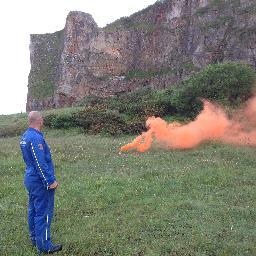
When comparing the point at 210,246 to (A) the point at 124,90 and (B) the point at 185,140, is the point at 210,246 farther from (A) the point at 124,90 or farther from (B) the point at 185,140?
(A) the point at 124,90

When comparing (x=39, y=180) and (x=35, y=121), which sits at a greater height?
(x=35, y=121)

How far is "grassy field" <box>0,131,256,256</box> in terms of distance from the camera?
8320mm

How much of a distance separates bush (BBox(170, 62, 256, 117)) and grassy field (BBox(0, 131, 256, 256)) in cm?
1097

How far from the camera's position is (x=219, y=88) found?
28.1m

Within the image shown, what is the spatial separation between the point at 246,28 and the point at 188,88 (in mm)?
26054

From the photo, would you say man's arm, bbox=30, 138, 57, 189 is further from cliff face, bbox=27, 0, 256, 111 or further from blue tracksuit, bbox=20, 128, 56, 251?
cliff face, bbox=27, 0, 256, 111

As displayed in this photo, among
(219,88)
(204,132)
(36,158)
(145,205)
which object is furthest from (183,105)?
(36,158)

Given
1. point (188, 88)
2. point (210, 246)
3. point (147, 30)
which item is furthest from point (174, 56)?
point (210, 246)

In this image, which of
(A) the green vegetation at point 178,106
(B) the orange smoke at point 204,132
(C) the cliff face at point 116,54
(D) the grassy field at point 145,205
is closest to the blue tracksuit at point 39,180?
(D) the grassy field at point 145,205

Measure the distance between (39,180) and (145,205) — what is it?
3524 millimetres

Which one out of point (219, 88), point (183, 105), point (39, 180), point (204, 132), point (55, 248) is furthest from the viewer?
point (183, 105)

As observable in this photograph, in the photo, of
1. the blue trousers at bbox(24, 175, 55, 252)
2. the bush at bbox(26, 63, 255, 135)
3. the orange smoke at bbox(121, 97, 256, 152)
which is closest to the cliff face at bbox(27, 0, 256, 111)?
the bush at bbox(26, 63, 255, 135)

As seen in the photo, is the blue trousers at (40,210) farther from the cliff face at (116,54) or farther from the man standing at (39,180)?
the cliff face at (116,54)

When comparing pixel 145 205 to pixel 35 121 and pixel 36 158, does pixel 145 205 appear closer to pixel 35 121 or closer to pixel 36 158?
pixel 36 158
